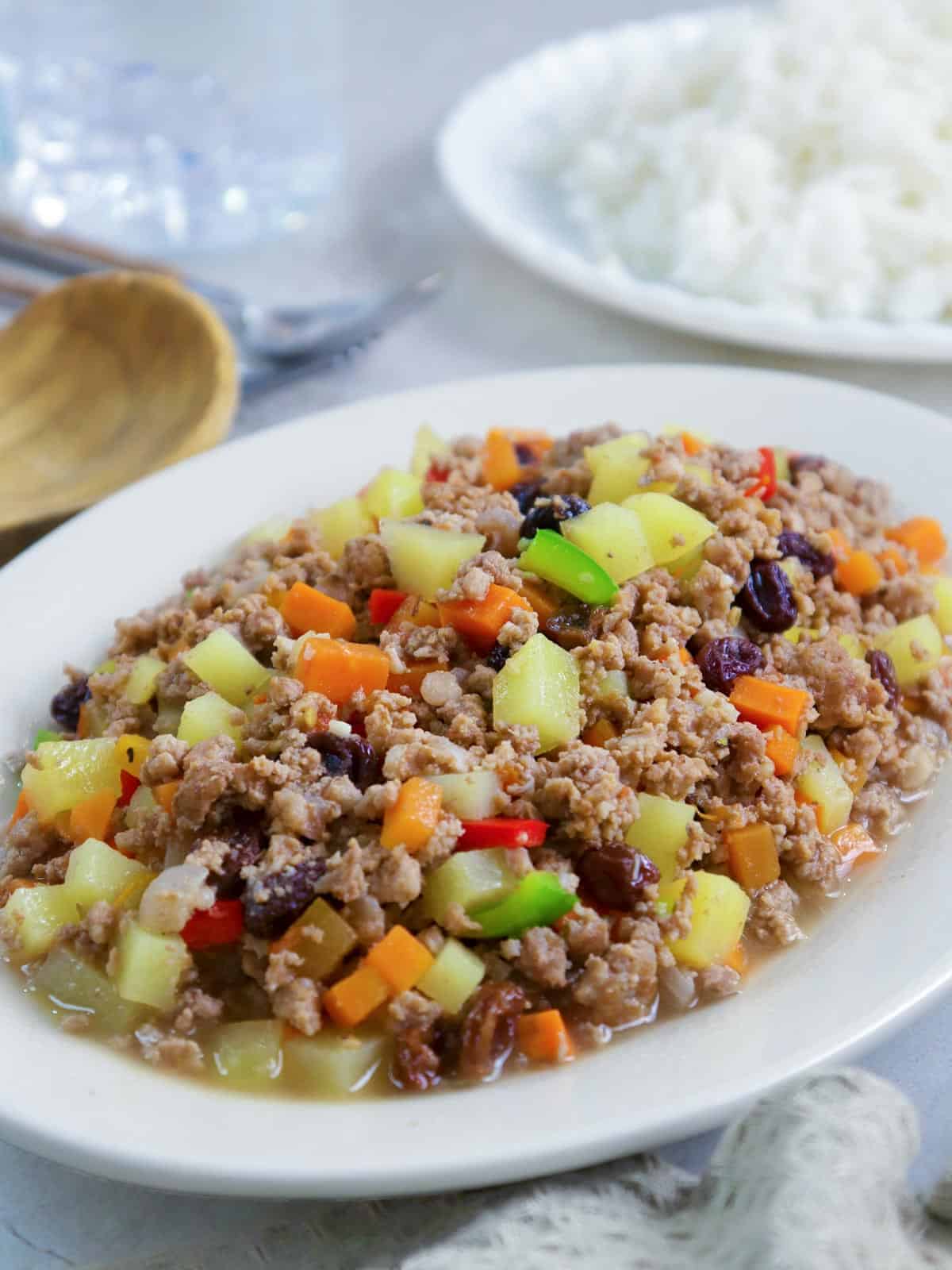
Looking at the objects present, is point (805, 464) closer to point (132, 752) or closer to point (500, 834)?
point (500, 834)

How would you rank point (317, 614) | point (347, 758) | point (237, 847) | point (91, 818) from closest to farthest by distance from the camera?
point (237, 847)
point (347, 758)
point (91, 818)
point (317, 614)

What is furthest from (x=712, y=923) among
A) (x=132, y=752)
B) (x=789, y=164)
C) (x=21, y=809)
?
(x=789, y=164)

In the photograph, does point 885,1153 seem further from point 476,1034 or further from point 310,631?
point 310,631

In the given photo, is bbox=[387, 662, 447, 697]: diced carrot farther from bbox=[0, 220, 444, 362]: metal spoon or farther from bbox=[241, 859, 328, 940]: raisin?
bbox=[0, 220, 444, 362]: metal spoon

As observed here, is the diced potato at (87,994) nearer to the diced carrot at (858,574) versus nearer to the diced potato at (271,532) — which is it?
the diced potato at (271,532)

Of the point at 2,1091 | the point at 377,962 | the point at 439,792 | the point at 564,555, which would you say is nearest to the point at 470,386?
the point at 564,555

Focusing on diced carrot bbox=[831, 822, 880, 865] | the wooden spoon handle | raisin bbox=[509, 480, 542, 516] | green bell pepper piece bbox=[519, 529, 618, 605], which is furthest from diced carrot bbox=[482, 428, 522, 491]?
the wooden spoon handle
